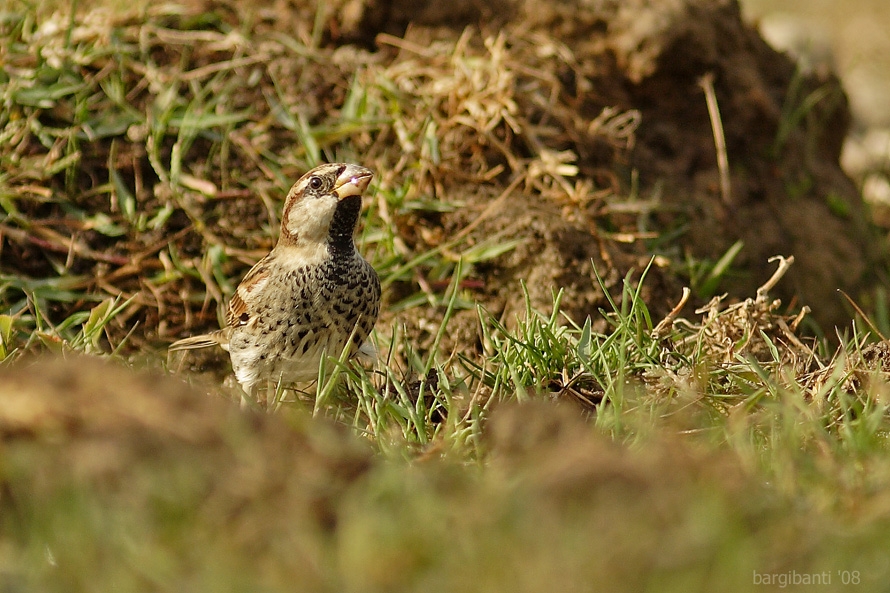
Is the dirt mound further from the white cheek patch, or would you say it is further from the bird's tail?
the white cheek patch

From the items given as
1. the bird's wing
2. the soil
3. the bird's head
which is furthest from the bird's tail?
the soil

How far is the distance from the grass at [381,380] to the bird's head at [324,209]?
1.78 feet

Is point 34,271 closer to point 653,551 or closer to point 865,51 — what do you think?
point 653,551

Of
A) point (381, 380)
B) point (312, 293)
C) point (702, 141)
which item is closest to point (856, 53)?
point (702, 141)

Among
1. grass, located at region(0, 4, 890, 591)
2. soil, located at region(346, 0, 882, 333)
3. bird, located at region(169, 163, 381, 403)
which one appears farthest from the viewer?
soil, located at region(346, 0, 882, 333)

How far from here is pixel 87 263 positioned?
532 centimetres

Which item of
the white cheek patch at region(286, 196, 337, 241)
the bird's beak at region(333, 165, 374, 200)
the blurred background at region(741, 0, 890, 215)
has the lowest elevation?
the blurred background at region(741, 0, 890, 215)

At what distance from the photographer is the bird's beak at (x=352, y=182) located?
4.24 meters

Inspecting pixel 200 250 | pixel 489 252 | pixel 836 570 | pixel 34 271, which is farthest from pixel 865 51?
pixel 836 570

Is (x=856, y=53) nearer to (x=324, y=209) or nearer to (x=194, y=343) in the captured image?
(x=324, y=209)

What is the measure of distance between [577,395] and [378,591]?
204cm

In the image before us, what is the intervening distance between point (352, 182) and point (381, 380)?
3.08 ft

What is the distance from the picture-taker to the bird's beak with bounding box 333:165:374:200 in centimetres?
424

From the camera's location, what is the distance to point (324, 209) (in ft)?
14.5
